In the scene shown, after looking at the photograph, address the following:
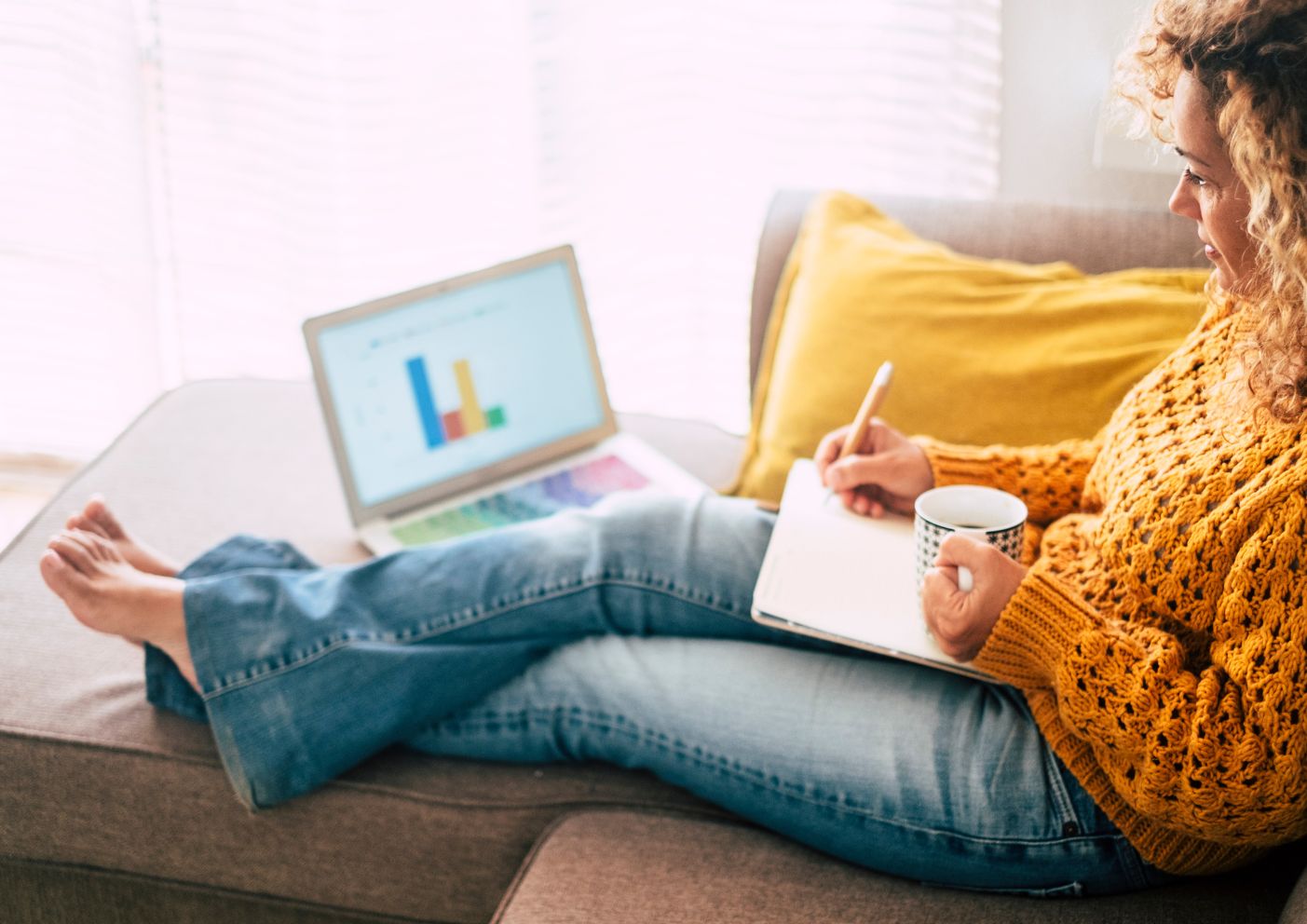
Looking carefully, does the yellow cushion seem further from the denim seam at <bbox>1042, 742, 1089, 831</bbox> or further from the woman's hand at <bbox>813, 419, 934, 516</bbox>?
the denim seam at <bbox>1042, 742, 1089, 831</bbox>

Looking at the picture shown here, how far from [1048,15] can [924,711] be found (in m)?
1.14

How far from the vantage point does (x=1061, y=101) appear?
1803 millimetres

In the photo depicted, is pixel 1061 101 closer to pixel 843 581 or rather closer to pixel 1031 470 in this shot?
pixel 1031 470

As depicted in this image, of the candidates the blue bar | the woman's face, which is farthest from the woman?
the blue bar

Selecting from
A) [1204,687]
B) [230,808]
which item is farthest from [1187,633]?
[230,808]

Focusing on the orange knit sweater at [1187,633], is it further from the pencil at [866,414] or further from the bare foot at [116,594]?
the bare foot at [116,594]

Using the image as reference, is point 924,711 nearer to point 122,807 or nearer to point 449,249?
point 122,807

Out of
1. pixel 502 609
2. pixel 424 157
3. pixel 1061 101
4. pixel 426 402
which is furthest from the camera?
pixel 424 157

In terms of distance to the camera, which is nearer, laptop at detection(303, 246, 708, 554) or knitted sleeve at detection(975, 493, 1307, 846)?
knitted sleeve at detection(975, 493, 1307, 846)

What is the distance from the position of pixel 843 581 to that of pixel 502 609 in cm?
31

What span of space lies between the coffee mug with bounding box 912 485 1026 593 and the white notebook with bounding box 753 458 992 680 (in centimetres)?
4

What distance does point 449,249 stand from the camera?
221 cm

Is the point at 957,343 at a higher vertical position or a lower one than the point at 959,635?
higher

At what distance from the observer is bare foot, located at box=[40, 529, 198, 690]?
1.11 meters
